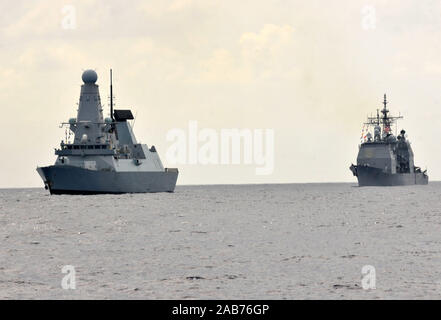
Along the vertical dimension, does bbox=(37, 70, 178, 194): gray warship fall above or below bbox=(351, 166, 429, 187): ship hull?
below

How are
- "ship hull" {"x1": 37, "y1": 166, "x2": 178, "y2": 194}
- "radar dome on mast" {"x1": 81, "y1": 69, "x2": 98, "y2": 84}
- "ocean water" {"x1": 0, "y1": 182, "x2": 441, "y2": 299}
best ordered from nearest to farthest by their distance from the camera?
"ocean water" {"x1": 0, "y1": 182, "x2": 441, "y2": 299}, "ship hull" {"x1": 37, "y1": 166, "x2": 178, "y2": 194}, "radar dome on mast" {"x1": 81, "y1": 69, "x2": 98, "y2": 84}

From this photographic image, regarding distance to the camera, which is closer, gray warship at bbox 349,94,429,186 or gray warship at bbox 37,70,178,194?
gray warship at bbox 37,70,178,194

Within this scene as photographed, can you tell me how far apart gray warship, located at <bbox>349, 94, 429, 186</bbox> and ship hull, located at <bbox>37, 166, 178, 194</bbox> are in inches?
2819

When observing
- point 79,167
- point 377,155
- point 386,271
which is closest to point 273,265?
point 386,271

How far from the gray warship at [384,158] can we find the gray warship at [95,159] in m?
68.9

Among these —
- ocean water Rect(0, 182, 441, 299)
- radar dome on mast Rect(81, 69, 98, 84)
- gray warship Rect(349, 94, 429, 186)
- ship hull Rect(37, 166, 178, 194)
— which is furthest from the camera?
gray warship Rect(349, 94, 429, 186)

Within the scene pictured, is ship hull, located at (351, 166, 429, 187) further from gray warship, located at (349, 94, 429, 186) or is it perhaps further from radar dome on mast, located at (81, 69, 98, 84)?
radar dome on mast, located at (81, 69, 98, 84)

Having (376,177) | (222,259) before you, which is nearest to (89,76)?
(222,259)

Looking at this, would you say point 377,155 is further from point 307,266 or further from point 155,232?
point 307,266

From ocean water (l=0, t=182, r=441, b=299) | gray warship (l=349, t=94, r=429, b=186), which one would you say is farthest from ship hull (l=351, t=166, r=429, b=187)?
ocean water (l=0, t=182, r=441, b=299)

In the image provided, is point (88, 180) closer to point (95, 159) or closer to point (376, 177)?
point (95, 159)

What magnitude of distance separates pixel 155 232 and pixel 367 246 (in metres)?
14.6

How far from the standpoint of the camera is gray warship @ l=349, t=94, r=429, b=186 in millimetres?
162875

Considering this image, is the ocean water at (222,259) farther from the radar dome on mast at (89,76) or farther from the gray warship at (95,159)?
the radar dome on mast at (89,76)
